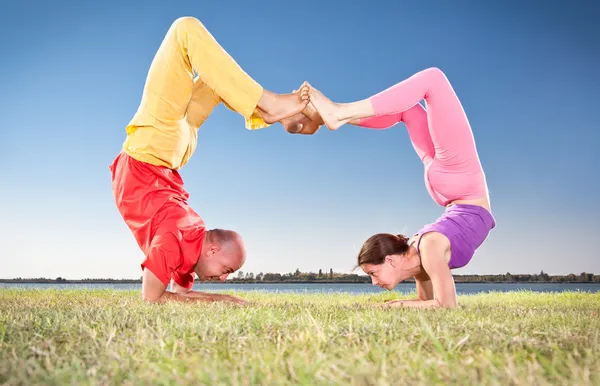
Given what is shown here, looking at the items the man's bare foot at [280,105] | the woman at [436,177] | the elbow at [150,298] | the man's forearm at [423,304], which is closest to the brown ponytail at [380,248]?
the woman at [436,177]

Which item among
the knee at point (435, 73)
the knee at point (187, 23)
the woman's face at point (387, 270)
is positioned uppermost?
the knee at point (187, 23)

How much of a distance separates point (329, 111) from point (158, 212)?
1.91 m

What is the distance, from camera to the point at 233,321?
2.41 metres

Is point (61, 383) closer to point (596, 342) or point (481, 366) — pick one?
point (481, 366)

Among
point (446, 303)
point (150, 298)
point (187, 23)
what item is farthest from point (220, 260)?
point (187, 23)

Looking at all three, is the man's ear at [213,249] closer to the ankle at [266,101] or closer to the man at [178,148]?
the man at [178,148]

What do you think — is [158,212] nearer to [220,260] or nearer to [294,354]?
[220,260]

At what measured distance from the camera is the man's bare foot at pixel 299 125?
483cm

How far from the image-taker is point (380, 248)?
446 centimetres

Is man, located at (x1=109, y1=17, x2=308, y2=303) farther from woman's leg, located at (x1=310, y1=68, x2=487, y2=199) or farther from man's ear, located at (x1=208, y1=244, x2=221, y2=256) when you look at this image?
woman's leg, located at (x1=310, y1=68, x2=487, y2=199)

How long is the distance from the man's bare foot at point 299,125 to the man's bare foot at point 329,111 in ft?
0.86

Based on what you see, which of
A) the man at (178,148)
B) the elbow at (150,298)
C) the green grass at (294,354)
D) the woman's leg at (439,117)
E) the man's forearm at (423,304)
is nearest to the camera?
the green grass at (294,354)

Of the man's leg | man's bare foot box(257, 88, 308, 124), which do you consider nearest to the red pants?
the man's leg

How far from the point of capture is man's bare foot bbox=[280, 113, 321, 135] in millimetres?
4828
